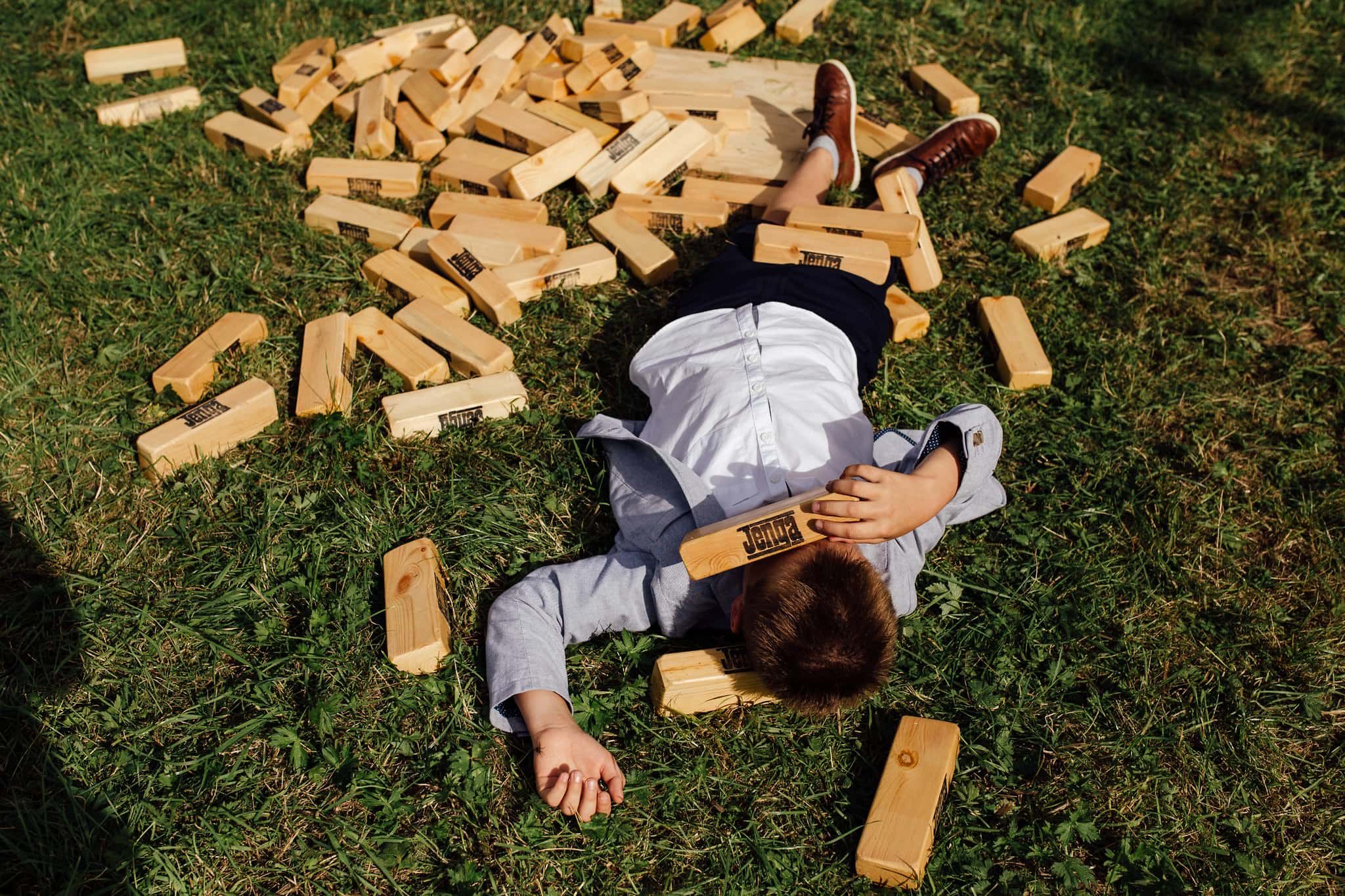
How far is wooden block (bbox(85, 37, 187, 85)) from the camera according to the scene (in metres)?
5.91

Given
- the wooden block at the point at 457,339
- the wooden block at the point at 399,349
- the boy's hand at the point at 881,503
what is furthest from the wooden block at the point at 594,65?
the boy's hand at the point at 881,503

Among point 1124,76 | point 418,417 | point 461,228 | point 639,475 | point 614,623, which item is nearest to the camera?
point 614,623

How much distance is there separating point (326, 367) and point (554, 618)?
1.64 meters

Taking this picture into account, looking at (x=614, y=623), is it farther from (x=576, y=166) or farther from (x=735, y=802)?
(x=576, y=166)

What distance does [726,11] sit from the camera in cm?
632

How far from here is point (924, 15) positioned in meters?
6.53

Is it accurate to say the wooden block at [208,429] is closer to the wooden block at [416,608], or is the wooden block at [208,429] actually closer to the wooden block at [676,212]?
the wooden block at [416,608]

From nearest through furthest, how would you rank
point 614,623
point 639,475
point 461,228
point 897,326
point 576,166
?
point 614,623 → point 639,475 → point 897,326 → point 461,228 → point 576,166

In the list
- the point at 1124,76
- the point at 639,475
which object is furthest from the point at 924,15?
the point at 639,475

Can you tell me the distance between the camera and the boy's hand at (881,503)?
3.13 m

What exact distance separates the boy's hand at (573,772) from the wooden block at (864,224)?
103 inches

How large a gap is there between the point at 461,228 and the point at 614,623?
240 cm

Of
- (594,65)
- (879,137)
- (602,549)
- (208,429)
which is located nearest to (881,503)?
(602,549)

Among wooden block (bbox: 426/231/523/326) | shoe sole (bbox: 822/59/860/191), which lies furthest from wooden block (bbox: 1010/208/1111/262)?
wooden block (bbox: 426/231/523/326)
